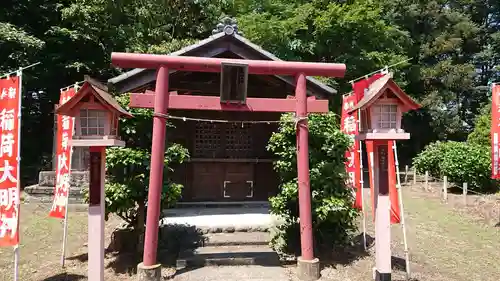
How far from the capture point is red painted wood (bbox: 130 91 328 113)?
7.13 meters

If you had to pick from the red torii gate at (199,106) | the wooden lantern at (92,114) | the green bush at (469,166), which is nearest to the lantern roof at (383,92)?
the red torii gate at (199,106)

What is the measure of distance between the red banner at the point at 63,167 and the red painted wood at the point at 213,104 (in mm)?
2217

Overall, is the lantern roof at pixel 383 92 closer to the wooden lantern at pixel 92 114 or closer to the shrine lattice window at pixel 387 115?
the shrine lattice window at pixel 387 115

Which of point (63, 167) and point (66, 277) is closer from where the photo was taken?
point (66, 277)

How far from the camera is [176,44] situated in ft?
61.5

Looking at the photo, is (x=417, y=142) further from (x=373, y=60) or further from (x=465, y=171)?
(x=465, y=171)

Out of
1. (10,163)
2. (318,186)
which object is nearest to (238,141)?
(318,186)

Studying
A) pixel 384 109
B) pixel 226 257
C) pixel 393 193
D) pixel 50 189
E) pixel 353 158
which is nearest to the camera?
pixel 384 109

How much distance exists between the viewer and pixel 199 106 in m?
7.31

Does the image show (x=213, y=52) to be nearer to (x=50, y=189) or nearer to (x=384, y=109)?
(x=384, y=109)

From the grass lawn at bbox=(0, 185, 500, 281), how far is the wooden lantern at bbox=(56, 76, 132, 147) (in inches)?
115

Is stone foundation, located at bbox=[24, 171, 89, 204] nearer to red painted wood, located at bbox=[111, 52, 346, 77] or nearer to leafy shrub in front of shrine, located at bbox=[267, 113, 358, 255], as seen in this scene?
red painted wood, located at bbox=[111, 52, 346, 77]

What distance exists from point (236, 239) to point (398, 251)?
156 inches

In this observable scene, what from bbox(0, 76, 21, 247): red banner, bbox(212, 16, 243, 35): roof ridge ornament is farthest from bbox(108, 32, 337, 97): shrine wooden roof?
bbox(0, 76, 21, 247): red banner
